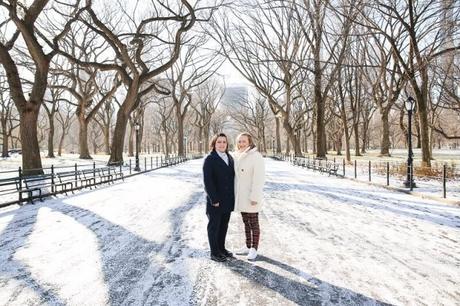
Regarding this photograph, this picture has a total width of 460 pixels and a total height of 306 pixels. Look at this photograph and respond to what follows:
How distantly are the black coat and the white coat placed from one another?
0.12 meters

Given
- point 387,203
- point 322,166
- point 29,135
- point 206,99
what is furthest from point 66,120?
point 387,203

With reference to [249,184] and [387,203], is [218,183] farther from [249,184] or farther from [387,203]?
[387,203]

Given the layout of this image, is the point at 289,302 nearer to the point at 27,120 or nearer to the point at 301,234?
the point at 301,234

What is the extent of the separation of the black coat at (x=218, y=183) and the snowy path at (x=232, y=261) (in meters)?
0.85

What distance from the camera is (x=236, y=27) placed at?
35.3 meters

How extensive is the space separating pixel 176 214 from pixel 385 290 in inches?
236

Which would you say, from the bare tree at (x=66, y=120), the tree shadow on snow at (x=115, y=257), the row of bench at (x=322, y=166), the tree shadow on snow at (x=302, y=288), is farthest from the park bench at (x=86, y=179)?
the bare tree at (x=66, y=120)

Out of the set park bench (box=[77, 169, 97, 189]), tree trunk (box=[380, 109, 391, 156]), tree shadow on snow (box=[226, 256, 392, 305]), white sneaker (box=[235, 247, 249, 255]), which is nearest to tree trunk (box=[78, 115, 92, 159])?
park bench (box=[77, 169, 97, 189])

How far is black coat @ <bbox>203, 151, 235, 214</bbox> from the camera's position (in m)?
5.57

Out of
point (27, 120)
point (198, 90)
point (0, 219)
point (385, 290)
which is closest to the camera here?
point (385, 290)

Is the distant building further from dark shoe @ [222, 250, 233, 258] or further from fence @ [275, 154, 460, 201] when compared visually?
dark shoe @ [222, 250, 233, 258]

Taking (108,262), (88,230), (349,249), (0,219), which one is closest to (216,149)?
(108,262)

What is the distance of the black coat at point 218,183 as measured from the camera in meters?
5.57

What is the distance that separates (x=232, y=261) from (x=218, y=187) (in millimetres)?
1129
